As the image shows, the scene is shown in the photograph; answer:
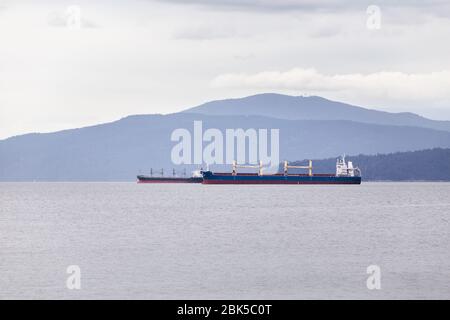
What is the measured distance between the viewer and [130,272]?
153 ft

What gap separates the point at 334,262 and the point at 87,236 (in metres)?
23.6

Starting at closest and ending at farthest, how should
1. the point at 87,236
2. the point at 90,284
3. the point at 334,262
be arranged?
the point at 90,284
the point at 334,262
the point at 87,236

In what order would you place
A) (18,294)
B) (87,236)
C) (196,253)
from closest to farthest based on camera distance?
1. (18,294)
2. (196,253)
3. (87,236)

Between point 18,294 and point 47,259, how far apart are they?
509 inches
